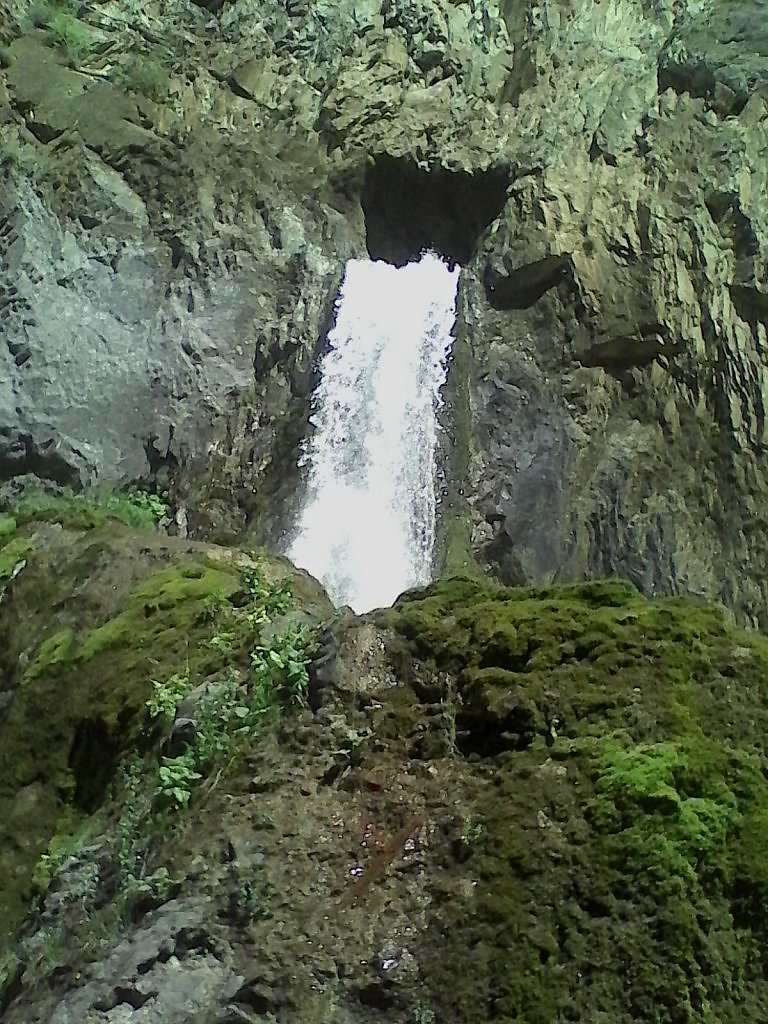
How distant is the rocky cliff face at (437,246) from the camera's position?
12.1 meters

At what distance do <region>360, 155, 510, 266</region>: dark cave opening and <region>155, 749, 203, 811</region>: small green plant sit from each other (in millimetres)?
12767

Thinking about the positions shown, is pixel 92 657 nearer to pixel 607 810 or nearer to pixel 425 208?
pixel 607 810

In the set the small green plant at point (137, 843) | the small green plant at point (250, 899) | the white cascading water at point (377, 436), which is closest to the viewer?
the small green plant at point (250, 899)

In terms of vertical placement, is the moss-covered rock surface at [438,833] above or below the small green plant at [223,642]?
below

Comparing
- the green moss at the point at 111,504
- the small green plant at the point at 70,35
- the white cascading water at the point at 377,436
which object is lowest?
the green moss at the point at 111,504

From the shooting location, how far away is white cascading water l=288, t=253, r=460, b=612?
40.3 ft

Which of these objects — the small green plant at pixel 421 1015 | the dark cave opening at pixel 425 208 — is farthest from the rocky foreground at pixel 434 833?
the dark cave opening at pixel 425 208

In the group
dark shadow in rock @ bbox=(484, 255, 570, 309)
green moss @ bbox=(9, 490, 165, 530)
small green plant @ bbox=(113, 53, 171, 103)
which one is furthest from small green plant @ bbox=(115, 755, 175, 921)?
small green plant @ bbox=(113, 53, 171, 103)

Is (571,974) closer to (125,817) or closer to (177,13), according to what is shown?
(125,817)

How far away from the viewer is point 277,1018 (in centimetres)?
271

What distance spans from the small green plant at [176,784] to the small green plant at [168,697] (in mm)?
515

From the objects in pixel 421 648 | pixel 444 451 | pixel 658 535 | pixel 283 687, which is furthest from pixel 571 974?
pixel 444 451

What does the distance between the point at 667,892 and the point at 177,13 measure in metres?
15.2

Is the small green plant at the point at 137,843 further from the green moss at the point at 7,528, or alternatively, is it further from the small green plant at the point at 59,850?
the green moss at the point at 7,528
